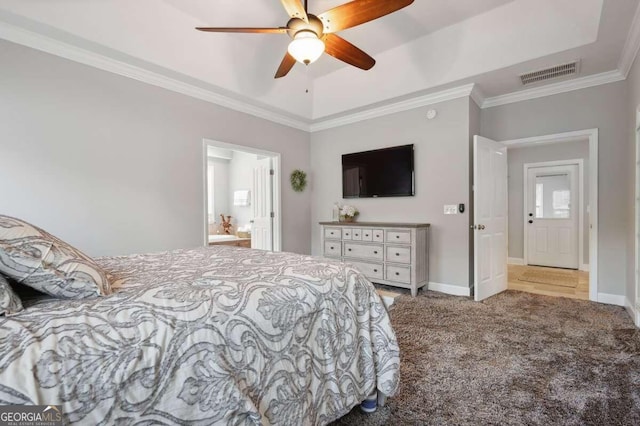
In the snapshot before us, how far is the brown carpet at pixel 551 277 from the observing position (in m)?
4.60

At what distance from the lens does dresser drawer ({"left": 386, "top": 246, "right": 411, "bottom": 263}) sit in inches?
152

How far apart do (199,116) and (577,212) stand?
6676mm

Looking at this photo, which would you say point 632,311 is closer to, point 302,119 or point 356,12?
point 356,12

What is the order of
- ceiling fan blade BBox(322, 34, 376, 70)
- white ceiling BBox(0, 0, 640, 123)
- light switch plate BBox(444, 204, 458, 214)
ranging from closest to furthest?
ceiling fan blade BBox(322, 34, 376, 70) → white ceiling BBox(0, 0, 640, 123) → light switch plate BBox(444, 204, 458, 214)

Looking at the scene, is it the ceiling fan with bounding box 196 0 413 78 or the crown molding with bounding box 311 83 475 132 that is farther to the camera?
the crown molding with bounding box 311 83 475 132

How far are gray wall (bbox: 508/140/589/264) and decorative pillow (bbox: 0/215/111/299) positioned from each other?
22.6ft

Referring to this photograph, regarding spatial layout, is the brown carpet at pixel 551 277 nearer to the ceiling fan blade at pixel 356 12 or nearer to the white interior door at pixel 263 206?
the white interior door at pixel 263 206

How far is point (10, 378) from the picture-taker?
0.69 meters

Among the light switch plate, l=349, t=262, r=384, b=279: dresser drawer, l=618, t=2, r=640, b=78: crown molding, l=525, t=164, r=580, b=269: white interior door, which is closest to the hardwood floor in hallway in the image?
l=525, t=164, r=580, b=269: white interior door

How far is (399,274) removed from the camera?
155 inches

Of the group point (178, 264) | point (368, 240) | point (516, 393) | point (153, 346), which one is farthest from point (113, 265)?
point (368, 240)

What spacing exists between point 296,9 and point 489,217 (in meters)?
3.28

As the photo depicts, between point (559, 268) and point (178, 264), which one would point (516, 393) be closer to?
point (178, 264)

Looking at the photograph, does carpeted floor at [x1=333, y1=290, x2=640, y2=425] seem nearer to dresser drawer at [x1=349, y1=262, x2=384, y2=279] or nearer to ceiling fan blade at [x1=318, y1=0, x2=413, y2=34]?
dresser drawer at [x1=349, y1=262, x2=384, y2=279]
